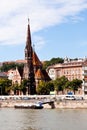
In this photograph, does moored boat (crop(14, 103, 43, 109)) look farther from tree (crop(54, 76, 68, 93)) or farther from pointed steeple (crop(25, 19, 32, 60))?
pointed steeple (crop(25, 19, 32, 60))

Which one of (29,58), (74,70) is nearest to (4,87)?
(29,58)

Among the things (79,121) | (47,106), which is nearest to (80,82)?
(47,106)

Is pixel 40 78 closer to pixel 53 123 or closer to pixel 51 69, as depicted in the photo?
pixel 51 69

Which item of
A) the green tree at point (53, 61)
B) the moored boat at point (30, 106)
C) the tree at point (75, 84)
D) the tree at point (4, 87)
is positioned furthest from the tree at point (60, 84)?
the green tree at point (53, 61)

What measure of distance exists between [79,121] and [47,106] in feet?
105

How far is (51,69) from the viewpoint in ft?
488

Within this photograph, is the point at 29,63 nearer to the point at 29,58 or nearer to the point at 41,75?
the point at 29,58

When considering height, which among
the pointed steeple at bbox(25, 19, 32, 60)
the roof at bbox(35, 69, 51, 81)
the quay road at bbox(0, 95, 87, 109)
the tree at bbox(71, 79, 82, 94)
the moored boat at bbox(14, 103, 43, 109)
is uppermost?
the pointed steeple at bbox(25, 19, 32, 60)

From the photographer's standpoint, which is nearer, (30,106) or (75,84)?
(30,106)

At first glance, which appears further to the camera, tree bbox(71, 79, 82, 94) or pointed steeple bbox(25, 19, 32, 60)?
pointed steeple bbox(25, 19, 32, 60)

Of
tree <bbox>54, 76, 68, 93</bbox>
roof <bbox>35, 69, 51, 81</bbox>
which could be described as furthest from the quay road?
roof <bbox>35, 69, 51, 81</bbox>

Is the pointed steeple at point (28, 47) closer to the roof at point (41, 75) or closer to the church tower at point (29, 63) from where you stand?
the church tower at point (29, 63)

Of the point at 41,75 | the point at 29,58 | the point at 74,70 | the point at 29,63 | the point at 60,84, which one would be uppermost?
the point at 29,58

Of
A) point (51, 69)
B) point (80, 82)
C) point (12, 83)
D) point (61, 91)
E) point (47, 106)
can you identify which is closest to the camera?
point (47, 106)
